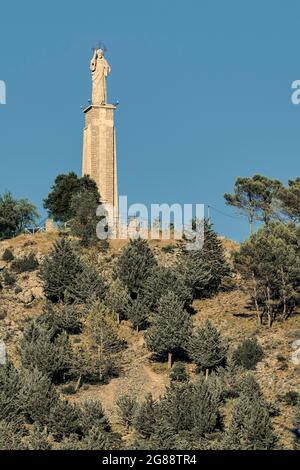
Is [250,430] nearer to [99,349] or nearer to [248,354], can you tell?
[248,354]

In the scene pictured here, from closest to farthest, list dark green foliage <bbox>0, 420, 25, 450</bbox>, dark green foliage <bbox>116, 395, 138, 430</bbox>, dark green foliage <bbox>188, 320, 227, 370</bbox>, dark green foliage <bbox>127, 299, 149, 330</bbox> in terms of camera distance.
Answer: dark green foliage <bbox>0, 420, 25, 450</bbox>, dark green foliage <bbox>116, 395, 138, 430</bbox>, dark green foliage <bbox>188, 320, 227, 370</bbox>, dark green foliage <bbox>127, 299, 149, 330</bbox>

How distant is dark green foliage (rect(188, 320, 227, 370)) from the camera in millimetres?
84000

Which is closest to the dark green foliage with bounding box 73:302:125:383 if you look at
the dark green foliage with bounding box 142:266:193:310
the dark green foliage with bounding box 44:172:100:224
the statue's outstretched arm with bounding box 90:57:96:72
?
the dark green foliage with bounding box 142:266:193:310

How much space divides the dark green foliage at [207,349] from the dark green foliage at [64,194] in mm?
27908

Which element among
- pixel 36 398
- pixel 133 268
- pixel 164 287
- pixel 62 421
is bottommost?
pixel 62 421

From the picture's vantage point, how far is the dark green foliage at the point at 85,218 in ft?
348

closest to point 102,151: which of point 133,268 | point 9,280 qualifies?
point 9,280

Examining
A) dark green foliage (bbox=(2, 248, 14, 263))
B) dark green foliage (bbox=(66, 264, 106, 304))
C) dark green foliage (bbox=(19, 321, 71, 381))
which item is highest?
dark green foliage (bbox=(2, 248, 14, 263))

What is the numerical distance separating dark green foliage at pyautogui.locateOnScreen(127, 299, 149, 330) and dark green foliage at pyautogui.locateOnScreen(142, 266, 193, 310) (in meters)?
0.70

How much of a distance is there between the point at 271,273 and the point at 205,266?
6.96m

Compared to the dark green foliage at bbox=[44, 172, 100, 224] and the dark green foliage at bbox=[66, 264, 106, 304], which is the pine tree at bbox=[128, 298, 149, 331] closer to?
the dark green foliage at bbox=[66, 264, 106, 304]

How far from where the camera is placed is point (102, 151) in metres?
112

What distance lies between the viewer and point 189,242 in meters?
101
